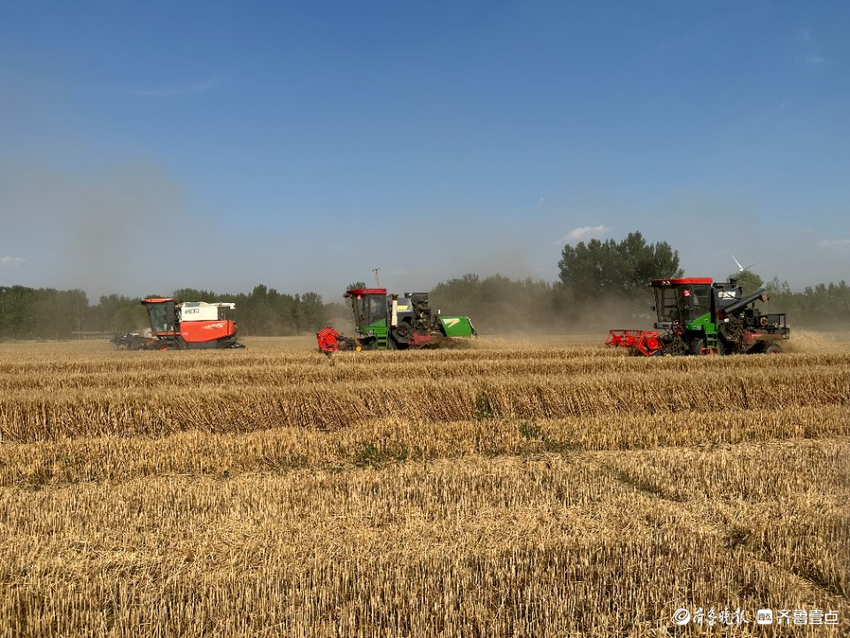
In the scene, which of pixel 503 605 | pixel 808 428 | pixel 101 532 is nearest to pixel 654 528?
pixel 503 605

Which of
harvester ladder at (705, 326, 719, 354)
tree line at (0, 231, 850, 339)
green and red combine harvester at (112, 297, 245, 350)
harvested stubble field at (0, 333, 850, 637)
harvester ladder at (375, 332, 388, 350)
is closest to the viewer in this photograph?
harvested stubble field at (0, 333, 850, 637)

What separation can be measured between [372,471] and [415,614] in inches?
128

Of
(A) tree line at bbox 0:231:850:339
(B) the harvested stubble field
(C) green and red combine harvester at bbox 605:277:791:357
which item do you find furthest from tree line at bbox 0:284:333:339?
(B) the harvested stubble field

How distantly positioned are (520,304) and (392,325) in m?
28.8

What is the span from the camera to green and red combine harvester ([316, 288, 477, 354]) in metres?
21.8

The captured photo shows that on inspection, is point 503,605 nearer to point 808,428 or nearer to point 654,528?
point 654,528

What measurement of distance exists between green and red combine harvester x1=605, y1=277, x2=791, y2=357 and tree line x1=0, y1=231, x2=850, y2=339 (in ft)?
86.7

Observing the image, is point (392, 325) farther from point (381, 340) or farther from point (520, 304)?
point (520, 304)

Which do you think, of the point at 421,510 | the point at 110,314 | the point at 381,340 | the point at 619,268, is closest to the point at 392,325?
the point at 381,340

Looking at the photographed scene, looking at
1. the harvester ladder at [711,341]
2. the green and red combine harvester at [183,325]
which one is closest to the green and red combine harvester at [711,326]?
the harvester ladder at [711,341]

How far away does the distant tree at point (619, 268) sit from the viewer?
51.4 m

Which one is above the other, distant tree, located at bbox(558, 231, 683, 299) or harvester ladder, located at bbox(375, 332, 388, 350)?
distant tree, located at bbox(558, 231, 683, 299)

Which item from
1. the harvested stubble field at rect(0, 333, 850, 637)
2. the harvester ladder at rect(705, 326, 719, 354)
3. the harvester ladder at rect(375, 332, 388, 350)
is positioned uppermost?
the harvester ladder at rect(375, 332, 388, 350)

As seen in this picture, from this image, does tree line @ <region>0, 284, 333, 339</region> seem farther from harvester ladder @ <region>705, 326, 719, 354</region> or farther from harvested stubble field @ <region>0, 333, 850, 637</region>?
harvested stubble field @ <region>0, 333, 850, 637</region>
